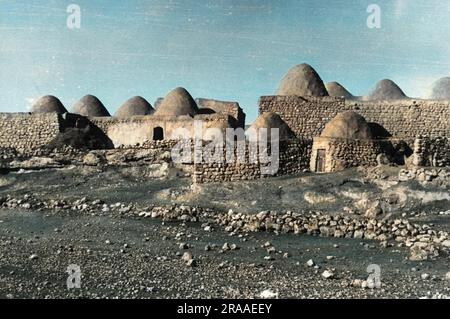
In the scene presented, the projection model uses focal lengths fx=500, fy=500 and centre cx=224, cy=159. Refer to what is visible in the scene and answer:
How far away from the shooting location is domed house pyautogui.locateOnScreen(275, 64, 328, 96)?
2300cm

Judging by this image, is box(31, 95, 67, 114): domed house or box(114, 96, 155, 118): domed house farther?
box(114, 96, 155, 118): domed house

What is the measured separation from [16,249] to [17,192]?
23.7 ft

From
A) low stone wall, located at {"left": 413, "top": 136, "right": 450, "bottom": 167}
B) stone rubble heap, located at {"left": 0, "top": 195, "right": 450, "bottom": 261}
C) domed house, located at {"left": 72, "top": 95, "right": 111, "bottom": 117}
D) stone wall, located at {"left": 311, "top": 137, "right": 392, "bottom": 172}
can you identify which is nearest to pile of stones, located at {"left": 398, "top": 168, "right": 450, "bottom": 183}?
low stone wall, located at {"left": 413, "top": 136, "right": 450, "bottom": 167}

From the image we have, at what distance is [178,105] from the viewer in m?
27.4

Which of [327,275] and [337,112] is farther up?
[337,112]

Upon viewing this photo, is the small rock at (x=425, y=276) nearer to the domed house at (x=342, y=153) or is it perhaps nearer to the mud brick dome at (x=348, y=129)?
the domed house at (x=342, y=153)

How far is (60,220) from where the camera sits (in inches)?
458

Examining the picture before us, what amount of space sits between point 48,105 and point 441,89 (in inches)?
977

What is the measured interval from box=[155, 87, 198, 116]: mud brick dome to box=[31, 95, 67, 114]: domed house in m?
5.95

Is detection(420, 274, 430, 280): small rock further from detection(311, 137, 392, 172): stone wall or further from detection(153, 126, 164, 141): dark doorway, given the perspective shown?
detection(153, 126, 164, 141): dark doorway

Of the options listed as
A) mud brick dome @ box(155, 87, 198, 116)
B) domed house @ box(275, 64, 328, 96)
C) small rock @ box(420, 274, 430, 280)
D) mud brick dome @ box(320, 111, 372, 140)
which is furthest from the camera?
mud brick dome @ box(155, 87, 198, 116)

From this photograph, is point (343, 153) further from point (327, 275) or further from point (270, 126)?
point (327, 275)

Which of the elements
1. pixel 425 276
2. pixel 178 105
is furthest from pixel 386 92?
pixel 425 276

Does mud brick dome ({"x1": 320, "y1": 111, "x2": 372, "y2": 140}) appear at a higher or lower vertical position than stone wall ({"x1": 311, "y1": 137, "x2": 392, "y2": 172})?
higher
